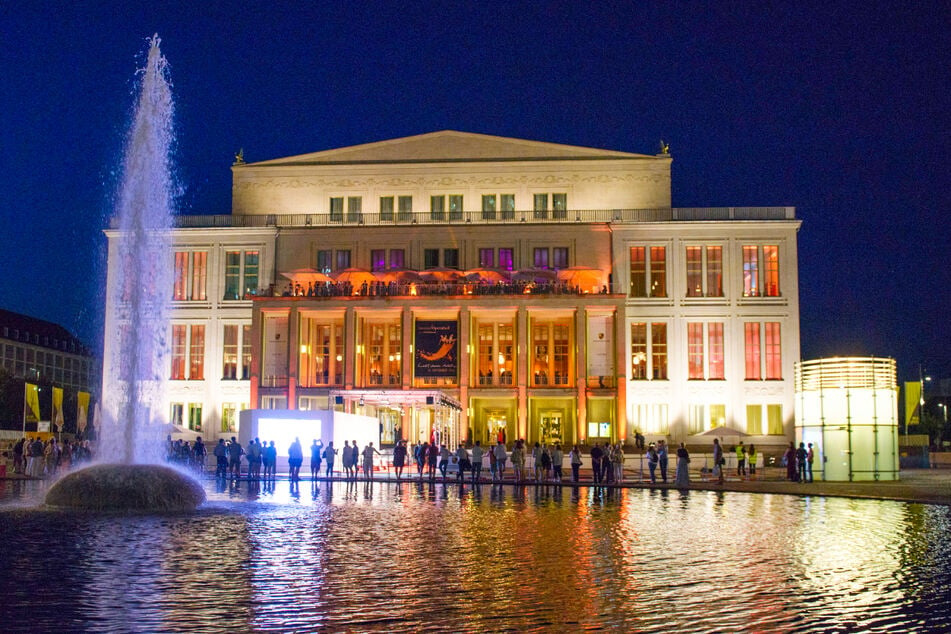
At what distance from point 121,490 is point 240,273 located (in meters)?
43.1

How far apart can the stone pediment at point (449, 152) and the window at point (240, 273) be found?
6.20 metres

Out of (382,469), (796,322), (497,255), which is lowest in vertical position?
(382,469)

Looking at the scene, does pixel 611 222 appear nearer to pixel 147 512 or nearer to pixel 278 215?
pixel 278 215

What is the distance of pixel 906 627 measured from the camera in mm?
8734

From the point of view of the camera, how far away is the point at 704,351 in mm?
57312

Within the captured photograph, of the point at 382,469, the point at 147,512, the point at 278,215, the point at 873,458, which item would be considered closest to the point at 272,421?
the point at 382,469

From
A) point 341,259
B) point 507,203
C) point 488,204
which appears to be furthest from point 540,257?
point 341,259

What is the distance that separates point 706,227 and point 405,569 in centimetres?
4935

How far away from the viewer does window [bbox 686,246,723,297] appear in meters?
58.0

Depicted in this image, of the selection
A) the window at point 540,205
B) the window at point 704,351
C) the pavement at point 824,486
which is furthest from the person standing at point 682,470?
the window at point 540,205

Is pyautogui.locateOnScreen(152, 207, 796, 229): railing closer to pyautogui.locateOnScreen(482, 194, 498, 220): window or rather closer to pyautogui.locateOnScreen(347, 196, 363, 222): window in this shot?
pyautogui.locateOnScreen(482, 194, 498, 220): window

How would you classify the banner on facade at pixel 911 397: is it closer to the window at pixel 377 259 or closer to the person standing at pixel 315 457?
the person standing at pixel 315 457

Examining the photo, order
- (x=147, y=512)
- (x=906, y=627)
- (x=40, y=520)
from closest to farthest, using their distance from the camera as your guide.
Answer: (x=906, y=627), (x=40, y=520), (x=147, y=512)

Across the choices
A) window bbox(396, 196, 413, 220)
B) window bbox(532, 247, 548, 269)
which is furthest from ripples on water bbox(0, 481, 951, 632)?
window bbox(396, 196, 413, 220)
